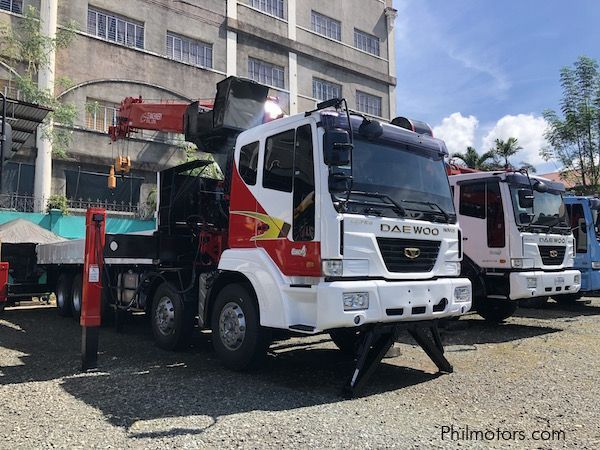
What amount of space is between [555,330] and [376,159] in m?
6.33

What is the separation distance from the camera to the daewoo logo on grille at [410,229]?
5.58 meters

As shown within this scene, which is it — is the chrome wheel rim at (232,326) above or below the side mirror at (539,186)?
below

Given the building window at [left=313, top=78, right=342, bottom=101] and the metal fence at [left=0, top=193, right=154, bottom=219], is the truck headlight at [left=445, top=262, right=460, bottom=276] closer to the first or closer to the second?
the metal fence at [left=0, top=193, right=154, bottom=219]

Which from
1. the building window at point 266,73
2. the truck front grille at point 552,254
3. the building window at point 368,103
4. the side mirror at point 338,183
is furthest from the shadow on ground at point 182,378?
the building window at point 368,103

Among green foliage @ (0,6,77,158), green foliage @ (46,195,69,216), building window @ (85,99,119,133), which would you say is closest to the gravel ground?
green foliage @ (0,6,77,158)

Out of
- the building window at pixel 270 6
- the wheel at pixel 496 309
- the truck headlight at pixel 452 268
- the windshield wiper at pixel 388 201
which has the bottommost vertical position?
the wheel at pixel 496 309

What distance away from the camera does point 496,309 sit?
10.7 metres

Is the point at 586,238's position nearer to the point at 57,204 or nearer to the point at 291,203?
the point at 291,203

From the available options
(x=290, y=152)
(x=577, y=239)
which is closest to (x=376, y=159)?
(x=290, y=152)

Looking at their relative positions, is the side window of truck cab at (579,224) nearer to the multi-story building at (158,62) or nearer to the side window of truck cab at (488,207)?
the side window of truck cab at (488,207)

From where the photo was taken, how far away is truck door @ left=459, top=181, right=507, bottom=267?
9.54m

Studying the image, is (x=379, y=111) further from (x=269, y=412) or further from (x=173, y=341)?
(x=269, y=412)

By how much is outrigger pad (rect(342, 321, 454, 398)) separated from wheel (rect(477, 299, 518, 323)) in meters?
4.40

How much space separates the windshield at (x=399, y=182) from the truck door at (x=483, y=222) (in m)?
3.43
